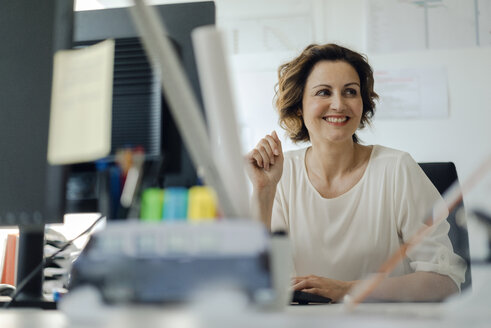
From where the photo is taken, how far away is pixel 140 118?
1.93 ft

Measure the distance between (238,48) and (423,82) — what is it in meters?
0.80

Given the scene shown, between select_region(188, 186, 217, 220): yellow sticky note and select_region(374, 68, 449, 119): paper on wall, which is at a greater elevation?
select_region(374, 68, 449, 119): paper on wall

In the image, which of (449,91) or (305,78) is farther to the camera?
(449,91)

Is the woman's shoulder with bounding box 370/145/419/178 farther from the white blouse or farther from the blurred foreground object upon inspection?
the blurred foreground object

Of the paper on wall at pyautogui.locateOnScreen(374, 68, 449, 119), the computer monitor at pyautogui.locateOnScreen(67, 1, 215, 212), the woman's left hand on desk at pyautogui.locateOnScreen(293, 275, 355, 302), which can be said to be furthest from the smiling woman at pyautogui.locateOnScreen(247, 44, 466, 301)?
the computer monitor at pyautogui.locateOnScreen(67, 1, 215, 212)

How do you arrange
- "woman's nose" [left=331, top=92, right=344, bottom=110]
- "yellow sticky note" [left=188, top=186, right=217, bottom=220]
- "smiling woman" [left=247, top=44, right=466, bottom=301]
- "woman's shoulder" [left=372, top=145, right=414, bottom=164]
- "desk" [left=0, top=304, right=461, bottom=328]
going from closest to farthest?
"desk" [left=0, top=304, right=461, bottom=328] → "yellow sticky note" [left=188, top=186, right=217, bottom=220] → "smiling woman" [left=247, top=44, right=466, bottom=301] → "woman's shoulder" [left=372, top=145, right=414, bottom=164] → "woman's nose" [left=331, top=92, right=344, bottom=110]

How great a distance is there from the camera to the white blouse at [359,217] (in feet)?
4.22

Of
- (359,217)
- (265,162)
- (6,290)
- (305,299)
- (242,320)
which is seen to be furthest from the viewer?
(359,217)

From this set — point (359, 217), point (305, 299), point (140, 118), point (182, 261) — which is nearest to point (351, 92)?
point (359, 217)

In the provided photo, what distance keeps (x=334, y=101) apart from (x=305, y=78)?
146 millimetres

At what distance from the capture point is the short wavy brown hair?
1.53 m

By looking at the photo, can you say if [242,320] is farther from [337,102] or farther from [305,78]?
[305,78]

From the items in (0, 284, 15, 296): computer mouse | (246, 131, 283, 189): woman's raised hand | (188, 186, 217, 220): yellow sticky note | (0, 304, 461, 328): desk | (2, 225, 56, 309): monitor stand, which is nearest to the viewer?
(0, 304, 461, 328): desk

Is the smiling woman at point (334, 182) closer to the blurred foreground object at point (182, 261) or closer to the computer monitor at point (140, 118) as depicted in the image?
the computer monitor at point (140, 118)
